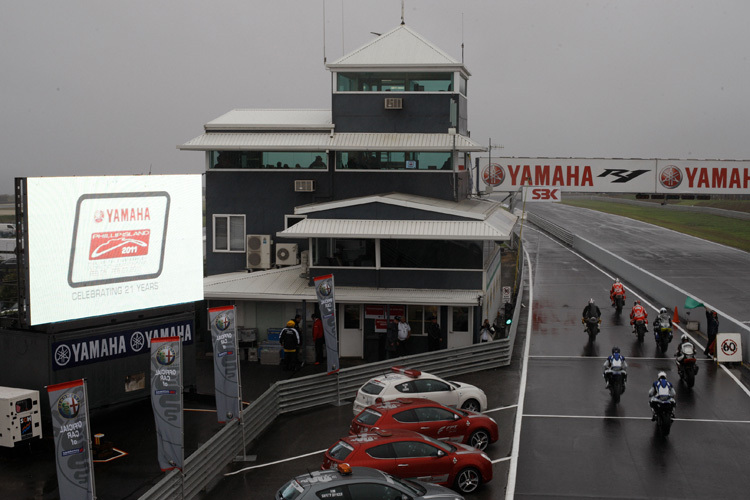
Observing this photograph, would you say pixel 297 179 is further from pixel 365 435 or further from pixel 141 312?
pixel 365 435

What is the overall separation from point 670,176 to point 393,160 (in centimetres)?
2746

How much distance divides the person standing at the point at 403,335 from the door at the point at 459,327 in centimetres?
158

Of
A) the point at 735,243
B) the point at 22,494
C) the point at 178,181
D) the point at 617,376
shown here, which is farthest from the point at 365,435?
the point at 735,243

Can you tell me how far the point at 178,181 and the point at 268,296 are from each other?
6.73 metres

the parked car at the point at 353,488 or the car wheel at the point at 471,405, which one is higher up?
the parked car at the point at 353,488

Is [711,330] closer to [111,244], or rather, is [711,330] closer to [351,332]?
[351,332]

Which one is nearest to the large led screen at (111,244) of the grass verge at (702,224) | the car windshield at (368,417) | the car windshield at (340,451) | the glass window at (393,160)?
the car windshield at (368,417)

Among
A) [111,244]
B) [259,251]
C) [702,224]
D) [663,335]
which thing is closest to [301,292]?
[259,251]

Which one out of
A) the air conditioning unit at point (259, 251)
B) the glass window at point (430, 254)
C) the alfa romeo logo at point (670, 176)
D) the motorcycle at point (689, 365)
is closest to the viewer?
the motorcycle at point (689, 365)

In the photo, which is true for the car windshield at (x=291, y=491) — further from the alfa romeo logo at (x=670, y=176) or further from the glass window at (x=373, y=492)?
the alfa romeo logo at (x=670, y=176)

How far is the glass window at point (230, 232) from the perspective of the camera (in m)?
34.6

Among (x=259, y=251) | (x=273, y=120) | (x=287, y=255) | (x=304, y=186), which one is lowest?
(x=287, y=255)

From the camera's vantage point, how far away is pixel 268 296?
29.3 metres

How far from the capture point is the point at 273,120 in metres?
35.4
